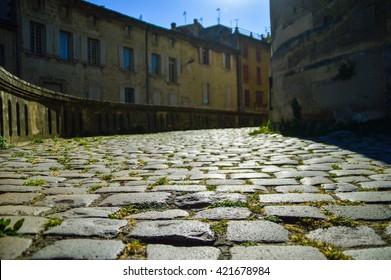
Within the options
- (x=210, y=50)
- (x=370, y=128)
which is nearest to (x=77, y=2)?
(x=210, y=50)

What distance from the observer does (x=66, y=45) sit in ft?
64.5

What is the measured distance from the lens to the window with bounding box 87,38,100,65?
20.8 m

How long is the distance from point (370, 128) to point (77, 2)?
1809cm

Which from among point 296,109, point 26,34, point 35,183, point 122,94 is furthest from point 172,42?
point 35,183

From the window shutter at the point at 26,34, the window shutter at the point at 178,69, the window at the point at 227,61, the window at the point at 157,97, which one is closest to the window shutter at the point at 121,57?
the window at the point at 157,97

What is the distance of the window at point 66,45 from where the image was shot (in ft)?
63.7

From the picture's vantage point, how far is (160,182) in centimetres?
296

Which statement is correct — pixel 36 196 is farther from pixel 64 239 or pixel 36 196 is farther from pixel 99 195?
pixel 64 239

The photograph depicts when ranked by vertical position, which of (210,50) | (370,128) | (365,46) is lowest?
(370,128)

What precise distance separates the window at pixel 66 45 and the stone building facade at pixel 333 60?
13.7 meters

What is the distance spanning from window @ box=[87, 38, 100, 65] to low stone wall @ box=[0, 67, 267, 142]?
840 cm

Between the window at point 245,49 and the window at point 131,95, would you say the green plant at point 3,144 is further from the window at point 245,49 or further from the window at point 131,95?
the window at point 245,49

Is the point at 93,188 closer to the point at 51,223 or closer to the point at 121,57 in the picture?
the point at 51,223

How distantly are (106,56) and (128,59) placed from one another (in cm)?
195
